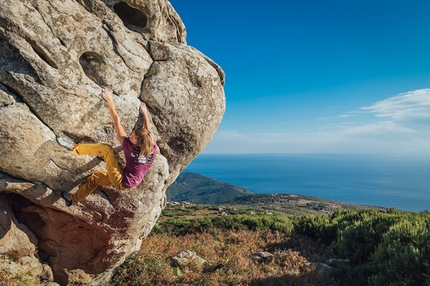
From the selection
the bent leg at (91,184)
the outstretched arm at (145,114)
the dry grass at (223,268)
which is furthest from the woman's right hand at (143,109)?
the dry grass at (223,268)

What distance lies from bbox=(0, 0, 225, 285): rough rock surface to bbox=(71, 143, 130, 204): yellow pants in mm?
378

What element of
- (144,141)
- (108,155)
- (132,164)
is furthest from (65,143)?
(144,141)

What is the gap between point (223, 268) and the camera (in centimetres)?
1116

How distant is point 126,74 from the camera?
27.4 ft

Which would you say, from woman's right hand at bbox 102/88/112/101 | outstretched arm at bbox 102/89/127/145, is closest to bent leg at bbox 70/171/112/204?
outstretched arm at bbox 102/89/127/145

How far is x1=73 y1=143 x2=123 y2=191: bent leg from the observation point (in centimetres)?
689

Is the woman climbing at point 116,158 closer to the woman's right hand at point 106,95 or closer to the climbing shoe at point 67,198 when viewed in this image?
the woman's right hand at point 106,95

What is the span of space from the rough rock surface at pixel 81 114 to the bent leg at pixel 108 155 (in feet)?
1.51

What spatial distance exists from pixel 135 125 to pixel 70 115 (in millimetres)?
1690

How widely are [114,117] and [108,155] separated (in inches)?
37.9

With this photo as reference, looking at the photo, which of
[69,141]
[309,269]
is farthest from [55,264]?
[309,269]

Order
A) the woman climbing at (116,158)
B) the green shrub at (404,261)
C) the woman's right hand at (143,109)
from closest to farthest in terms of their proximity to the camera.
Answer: the woman climbing at (116,158) → the woman's right hand at (143,109) → the green shrub at (404,261)

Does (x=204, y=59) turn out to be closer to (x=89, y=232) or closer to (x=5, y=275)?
(x=89, y=232)

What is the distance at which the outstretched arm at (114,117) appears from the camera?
22.5 ft
